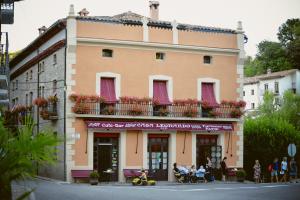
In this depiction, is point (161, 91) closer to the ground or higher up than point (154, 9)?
closer to the ground

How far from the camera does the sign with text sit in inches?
1182

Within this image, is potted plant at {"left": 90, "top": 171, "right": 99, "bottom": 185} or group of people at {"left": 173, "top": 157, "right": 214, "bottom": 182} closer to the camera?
potted plant at {"left": 90, "top": 171, "right": 99, "bottom": 185}

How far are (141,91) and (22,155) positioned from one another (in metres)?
27.9

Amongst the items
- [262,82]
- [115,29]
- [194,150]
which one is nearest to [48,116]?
[115,29]

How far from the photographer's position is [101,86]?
31.2m

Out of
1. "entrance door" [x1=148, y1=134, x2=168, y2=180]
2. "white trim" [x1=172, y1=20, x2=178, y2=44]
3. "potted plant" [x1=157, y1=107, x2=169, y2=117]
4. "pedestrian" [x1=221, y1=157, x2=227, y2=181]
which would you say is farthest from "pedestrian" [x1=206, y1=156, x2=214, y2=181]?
"white trim" [x1=172, y1=20, x2=178, y2=44]

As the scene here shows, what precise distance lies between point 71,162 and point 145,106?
5366 millimetres

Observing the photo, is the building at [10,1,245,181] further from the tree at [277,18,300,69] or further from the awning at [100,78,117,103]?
the tree at [277,18,300,69]

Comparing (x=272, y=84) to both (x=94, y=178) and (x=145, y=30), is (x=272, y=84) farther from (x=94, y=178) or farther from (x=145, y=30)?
(x=94, y=178)

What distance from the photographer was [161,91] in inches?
1293

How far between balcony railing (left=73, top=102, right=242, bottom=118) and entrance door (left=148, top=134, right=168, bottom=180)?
157cm

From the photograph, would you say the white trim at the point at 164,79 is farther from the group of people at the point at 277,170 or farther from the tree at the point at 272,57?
the tree at the point at 272,57

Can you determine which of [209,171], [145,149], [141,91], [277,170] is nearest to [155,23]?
[141,91]

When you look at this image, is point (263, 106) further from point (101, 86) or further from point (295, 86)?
point (101, 86)
